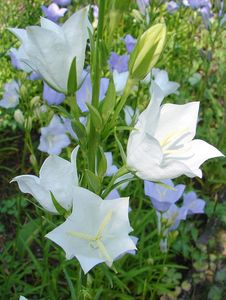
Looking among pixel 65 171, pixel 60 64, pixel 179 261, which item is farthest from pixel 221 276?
pixel 60 64

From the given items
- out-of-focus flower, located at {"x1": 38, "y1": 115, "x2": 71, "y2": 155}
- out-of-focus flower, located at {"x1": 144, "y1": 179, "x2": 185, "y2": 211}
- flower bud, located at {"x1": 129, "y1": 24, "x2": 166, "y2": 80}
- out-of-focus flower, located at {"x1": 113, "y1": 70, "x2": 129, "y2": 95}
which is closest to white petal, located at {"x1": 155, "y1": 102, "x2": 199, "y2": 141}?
flower bud, located at {"x1": 129, "y1": 24, "x2": 166, "y2": 80}

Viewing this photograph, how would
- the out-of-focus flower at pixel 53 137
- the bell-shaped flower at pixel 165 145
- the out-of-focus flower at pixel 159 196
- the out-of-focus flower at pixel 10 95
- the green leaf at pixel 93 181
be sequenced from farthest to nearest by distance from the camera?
1. the out-of-focus flower at pixel 10 95
2. the out-of-focus flower at pixel 53 137
3. the out-of-focus flower at pixel 159 196
4. the green leaf at pixel 93 181
5. the bell-shaped flower at pixel 165 145

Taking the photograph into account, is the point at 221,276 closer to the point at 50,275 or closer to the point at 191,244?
the point at 191,244

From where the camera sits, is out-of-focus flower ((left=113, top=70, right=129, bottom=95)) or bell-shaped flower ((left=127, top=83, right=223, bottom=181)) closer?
bell-shaped flower ((left=127, top=83, right=223, bottom=181))

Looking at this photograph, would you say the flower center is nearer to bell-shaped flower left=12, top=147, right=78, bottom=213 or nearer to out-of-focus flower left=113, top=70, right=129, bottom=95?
bell-shaped flower left=12, top=147, right=78, bottom=213

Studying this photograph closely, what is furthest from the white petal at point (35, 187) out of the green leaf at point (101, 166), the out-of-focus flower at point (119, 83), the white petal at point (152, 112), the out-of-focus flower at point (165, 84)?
the out-of-focus flower at point (165, 84)

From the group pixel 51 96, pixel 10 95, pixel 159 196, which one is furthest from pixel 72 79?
pixel 10 95

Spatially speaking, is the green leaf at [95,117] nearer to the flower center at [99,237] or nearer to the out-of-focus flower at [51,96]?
the flower center at [99,237]
